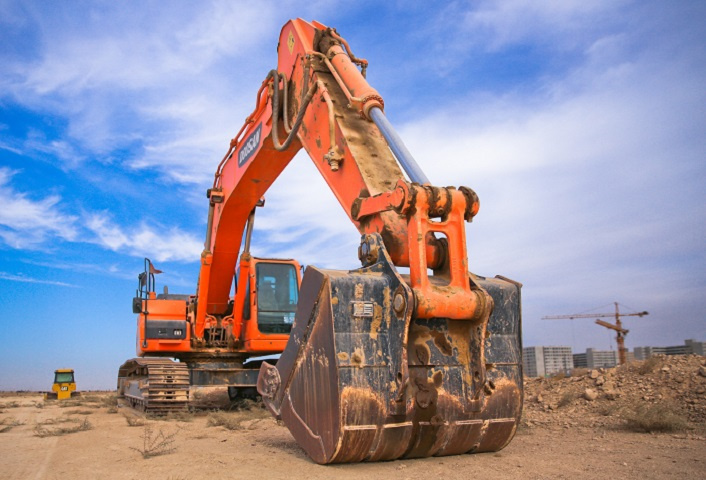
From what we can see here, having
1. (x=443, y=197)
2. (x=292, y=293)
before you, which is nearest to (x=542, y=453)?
(x=443, y=197)

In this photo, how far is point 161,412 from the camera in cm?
868

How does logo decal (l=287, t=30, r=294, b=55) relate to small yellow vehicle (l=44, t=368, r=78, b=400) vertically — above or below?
above

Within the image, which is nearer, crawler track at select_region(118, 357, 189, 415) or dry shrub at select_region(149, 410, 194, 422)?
dry shrub at select_region(149, 410, 194, 422)

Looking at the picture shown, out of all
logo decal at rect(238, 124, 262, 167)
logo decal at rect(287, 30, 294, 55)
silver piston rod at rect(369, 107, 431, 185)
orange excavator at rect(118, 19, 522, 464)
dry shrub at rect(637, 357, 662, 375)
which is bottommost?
dry shrub at rect(637, 357, 662, 375)

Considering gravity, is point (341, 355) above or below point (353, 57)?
below

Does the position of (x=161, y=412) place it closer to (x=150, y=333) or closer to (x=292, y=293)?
(x=150, y=333)

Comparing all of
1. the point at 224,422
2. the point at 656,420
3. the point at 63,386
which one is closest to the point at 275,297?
the point at 224,422

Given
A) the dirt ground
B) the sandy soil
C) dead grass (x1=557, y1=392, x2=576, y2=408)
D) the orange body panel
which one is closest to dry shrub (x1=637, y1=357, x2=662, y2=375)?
the dirt ground

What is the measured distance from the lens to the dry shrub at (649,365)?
8.04 m

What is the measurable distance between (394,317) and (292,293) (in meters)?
5.93

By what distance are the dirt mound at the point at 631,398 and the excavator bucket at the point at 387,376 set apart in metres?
2.73

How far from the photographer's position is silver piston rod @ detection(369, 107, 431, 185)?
15.4 ft

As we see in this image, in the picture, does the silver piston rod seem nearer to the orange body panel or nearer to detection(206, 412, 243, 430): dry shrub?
detection(206, 412, 243, 430): dry shrub

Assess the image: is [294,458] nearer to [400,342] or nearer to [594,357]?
[400,342]
